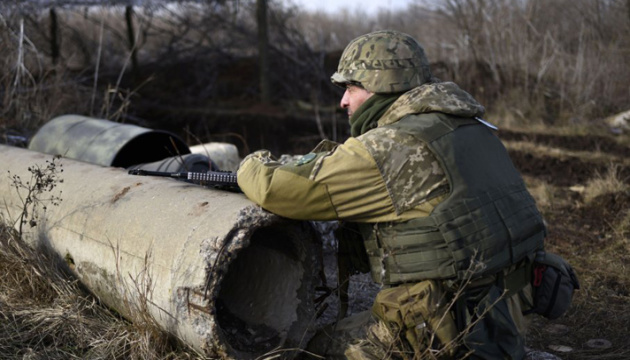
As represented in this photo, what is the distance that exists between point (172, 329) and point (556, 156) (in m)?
6.73

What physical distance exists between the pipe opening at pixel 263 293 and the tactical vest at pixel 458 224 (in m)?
0.46

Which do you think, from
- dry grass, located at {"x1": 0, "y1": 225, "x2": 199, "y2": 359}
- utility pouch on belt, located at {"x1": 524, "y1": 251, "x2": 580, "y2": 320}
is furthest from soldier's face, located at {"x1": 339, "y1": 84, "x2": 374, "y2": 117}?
dry grass, located at {"x1": 0, "y1": 225, "x2": 199, "y2": 359}

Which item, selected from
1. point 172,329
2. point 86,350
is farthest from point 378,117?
point 86,350

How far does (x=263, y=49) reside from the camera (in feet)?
42.9

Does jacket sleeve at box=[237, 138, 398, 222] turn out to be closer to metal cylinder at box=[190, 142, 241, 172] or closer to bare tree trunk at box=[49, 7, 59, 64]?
metal cylinder at box=[190, 142, 241, 172]

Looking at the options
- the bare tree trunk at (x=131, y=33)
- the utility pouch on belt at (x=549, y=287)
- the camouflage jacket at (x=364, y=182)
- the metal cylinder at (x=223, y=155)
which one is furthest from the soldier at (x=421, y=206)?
the bare tree trunk at (x=131, y=33)

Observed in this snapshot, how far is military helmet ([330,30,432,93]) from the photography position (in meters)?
2.99

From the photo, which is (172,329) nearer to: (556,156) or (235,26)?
(556,156)

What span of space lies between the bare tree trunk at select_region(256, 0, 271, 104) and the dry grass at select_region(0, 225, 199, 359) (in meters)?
9.59

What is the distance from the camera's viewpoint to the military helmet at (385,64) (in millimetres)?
2992

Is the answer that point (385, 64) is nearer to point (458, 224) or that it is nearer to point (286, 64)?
point (458, 224)

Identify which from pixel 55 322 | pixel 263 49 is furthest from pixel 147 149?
pixel 263 49

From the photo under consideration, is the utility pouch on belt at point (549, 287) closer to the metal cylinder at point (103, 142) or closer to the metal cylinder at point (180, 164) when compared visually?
the metal cylinder at point (180, 164)

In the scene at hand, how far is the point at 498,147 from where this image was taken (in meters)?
3.02
